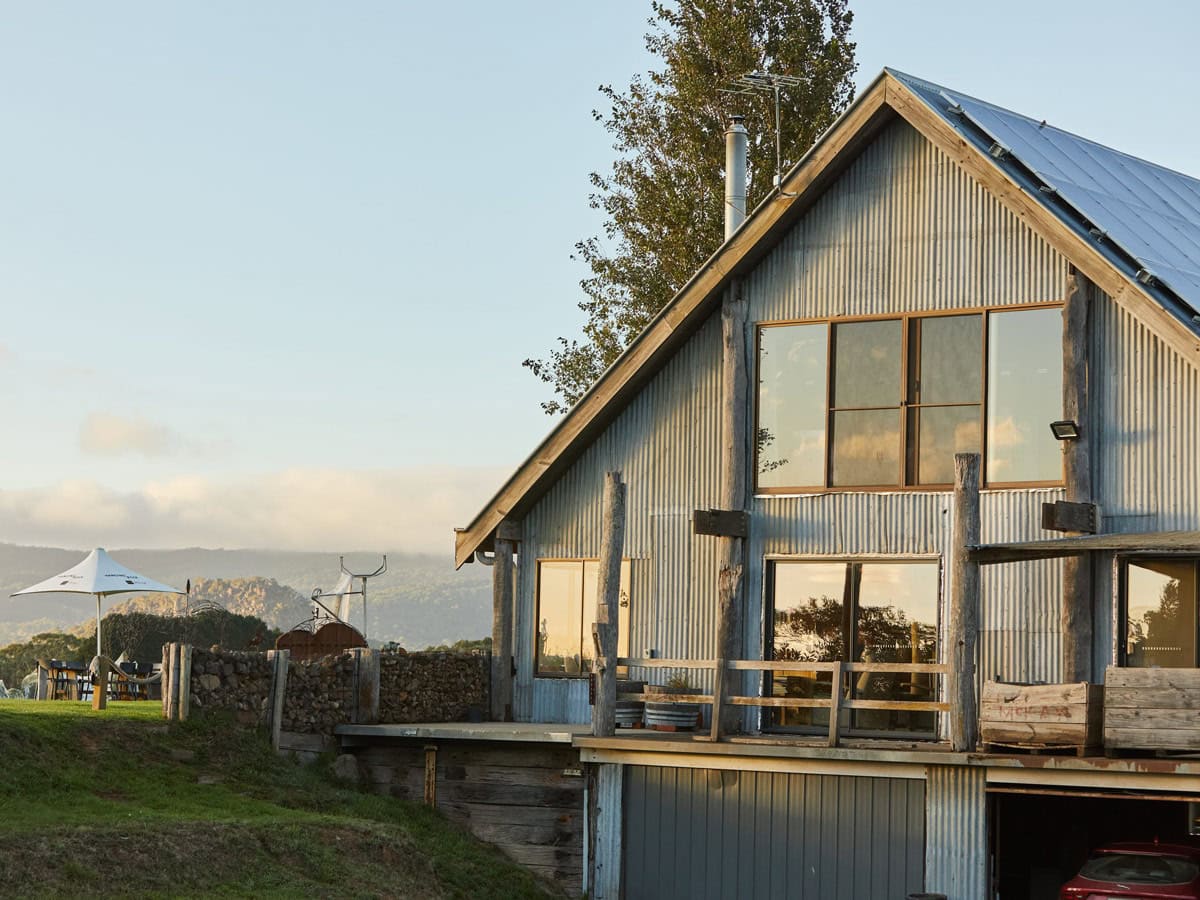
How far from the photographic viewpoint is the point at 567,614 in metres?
21.7

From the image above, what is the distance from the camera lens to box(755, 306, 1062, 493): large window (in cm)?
1847

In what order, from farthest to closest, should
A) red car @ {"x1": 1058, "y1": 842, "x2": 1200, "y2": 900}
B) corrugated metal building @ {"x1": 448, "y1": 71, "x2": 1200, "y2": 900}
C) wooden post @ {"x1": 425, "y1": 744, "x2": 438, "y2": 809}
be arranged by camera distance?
wooden post @ {"x1": 425, "y1": 744, "x2": 438, "y2": 809} → corrugated metal building @ {"x1": 448, "y1": 71, "x2": 1200, "y2": 900} → red car @ {"x1": 1058, "y1": 842, "x2": 1200, "y2": 900}

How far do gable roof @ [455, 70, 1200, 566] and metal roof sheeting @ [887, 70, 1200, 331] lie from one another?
24 millimetres

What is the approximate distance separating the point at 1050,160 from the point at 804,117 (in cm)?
1176

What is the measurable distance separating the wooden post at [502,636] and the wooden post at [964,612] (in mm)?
6709

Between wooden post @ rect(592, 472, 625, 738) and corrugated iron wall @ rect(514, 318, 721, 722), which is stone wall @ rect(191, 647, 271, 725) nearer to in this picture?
corrugated iron wall @ rect(514, 318, 721, 722)

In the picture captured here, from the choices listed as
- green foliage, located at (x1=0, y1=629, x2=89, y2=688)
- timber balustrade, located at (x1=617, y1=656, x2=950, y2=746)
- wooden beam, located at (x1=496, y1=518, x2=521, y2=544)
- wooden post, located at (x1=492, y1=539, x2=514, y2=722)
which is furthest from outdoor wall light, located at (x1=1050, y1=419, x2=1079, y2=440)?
green foliage, located at (x1=0, y1=629, x2=89, y2=688)

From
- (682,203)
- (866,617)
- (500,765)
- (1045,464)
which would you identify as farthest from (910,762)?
(682,203)

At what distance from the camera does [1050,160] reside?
64.3ft

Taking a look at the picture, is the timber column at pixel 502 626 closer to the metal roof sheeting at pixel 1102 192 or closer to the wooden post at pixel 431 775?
the wooden post at pixel 431 775

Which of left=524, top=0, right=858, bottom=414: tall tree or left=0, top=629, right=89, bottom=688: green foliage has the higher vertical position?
left=524, top=0, right=858, bottom=414: tall tree

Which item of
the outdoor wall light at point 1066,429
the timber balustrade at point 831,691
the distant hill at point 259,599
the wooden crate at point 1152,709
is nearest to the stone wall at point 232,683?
the timber balustrade at point 831,691

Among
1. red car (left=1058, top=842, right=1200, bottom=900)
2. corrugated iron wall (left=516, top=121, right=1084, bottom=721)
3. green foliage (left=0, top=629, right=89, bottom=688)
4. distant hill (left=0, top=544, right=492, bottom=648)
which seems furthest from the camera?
distant hill (left=0, top=544, right=492, bottom=648)

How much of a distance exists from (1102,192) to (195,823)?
12.0 metres
